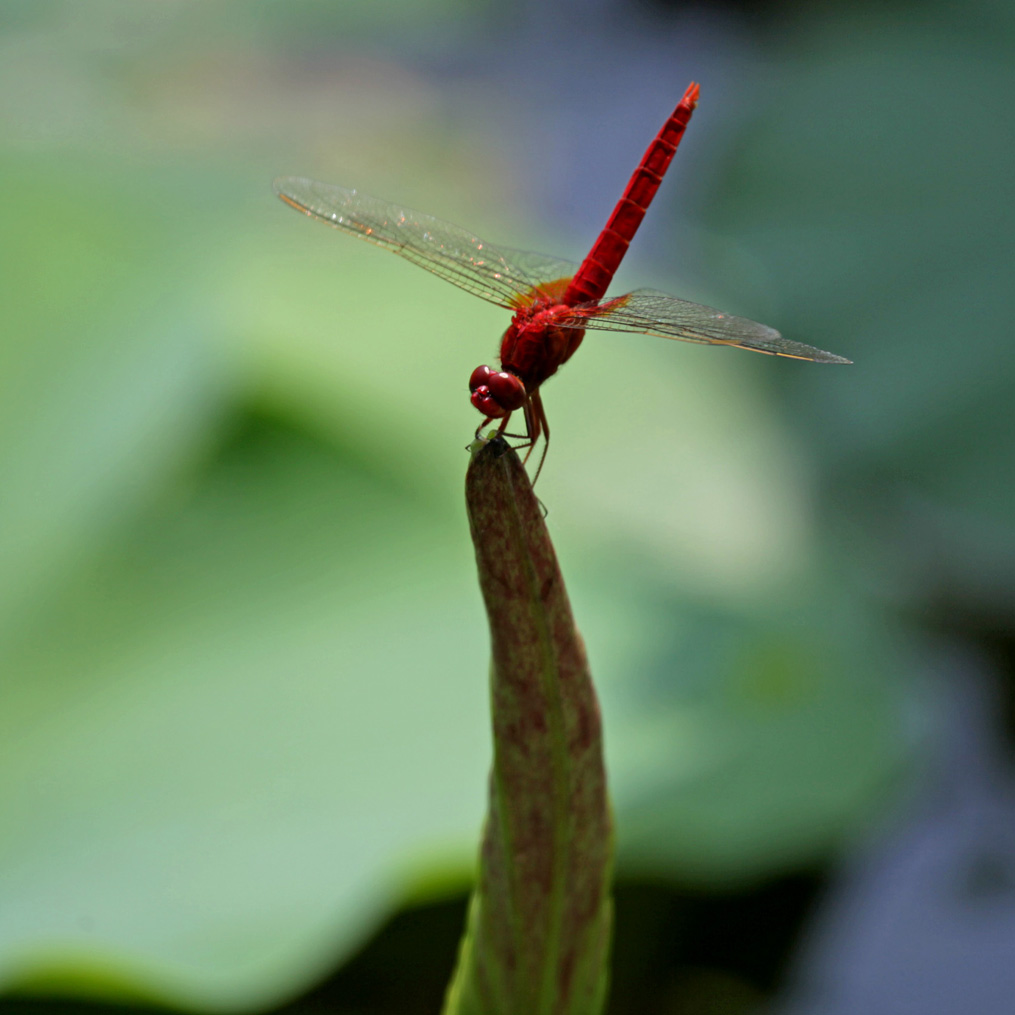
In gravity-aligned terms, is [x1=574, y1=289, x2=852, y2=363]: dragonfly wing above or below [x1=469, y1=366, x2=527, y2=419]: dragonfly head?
above

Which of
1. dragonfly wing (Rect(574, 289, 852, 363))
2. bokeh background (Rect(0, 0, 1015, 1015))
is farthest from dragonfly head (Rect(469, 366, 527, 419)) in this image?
bokeh background (Rect(0, 0, 1015, 1015))

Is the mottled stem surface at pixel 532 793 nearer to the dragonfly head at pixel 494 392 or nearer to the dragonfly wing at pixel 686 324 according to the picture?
the dragonfly head at pixel 494 392

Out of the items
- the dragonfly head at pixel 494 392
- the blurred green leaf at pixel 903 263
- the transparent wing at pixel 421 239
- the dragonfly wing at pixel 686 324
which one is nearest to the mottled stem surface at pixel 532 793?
the dragonfly head at pixel 494 392

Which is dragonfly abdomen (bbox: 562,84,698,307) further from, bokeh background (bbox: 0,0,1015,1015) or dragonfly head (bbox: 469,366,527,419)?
bokeh background (bbox: 0,0,1015,1015)

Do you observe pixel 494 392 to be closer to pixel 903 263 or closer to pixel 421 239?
pixel 421 239

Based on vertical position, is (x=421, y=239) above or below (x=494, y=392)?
above

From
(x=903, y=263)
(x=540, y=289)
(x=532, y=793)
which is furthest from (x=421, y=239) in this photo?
(x=903, y=263)
